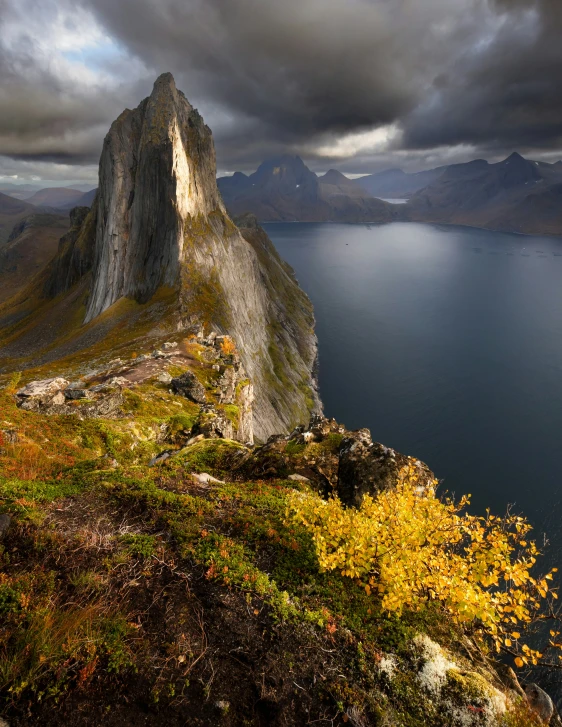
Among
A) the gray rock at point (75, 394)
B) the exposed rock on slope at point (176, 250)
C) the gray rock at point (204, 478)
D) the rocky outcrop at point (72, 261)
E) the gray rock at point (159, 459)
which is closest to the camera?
the gray rock at point (204, 478)

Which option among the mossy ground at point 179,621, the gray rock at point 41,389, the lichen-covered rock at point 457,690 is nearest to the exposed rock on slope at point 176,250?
the gray rock at point 41,389

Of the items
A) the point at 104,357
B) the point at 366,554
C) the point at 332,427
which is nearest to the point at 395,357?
the point at 104,357

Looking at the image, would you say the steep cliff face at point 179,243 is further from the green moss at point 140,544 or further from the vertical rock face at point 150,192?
the green moss at point 140,544

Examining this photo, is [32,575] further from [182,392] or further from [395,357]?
[395,357]

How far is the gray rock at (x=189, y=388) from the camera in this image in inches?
1590

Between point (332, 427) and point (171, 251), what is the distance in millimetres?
97048

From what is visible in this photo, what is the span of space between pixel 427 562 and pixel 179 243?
110348 millimetres

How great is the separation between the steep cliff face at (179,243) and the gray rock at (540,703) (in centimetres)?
8201

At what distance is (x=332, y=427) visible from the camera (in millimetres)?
25688

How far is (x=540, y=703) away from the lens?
31.7 ft

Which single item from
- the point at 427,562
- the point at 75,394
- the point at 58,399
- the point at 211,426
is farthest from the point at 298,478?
the point at 75,394

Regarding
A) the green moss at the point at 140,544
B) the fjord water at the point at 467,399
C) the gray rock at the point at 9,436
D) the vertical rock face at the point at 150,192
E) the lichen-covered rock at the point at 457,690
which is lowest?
the fjord water at the point at 467,399

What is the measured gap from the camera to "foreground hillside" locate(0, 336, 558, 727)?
279 inches

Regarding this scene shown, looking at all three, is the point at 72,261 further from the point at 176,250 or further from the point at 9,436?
the point at 9,436
